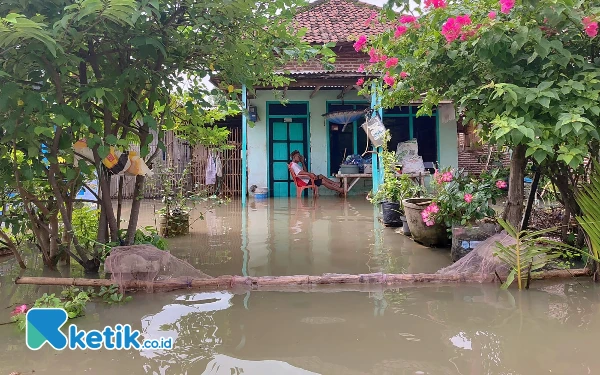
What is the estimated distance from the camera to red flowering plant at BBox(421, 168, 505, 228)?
4543 millimetres

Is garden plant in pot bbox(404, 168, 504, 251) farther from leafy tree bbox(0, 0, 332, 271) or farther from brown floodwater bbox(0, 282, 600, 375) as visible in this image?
leafy tree bbox(0, 0, 332, 271)

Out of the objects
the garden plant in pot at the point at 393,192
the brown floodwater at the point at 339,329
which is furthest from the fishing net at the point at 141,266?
the garden plant in pot at the point at 393,192

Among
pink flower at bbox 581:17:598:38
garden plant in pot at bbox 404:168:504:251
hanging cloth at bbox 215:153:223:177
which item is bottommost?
garden plant in pot at bbox 404:168:504:251

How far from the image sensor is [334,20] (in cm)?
1300

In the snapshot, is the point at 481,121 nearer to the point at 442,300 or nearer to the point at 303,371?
the point at 442,300

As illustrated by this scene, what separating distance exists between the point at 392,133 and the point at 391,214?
620 centimetres

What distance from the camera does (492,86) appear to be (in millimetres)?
3264

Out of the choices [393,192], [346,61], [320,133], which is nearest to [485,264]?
[393,192]

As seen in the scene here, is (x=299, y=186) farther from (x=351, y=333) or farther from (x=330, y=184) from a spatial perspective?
(x=351, y=333)

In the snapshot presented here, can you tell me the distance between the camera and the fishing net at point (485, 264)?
3705mm

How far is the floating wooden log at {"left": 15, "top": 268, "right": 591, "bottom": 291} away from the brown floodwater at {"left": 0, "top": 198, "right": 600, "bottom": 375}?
0.08 meters

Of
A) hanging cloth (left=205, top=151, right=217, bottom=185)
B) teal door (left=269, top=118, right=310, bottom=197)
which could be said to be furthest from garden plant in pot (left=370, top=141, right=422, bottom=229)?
hanging cloth (left=205, top=151, right=217, bottom=185)

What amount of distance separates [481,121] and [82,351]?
11.4ft

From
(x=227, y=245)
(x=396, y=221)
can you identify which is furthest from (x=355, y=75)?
(x=227, y=245)
